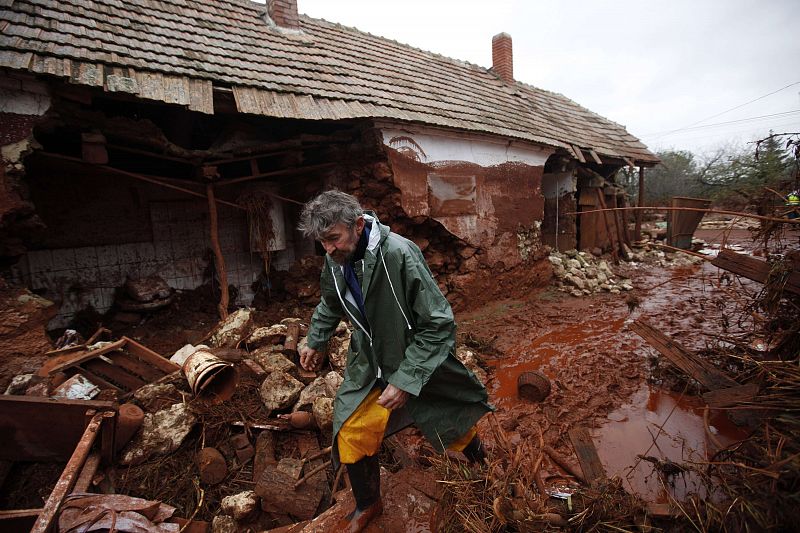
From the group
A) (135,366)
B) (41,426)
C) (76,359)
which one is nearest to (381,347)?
(41,426)

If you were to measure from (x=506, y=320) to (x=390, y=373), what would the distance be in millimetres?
4963

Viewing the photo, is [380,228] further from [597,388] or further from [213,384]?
[597,388]

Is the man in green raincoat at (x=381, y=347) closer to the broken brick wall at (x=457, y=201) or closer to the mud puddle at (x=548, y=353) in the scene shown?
the mud puddle at (x=548, y=353)

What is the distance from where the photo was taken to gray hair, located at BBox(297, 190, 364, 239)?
2.03 metres

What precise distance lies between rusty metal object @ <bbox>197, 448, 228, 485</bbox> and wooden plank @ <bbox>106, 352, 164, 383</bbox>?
133 centimetres

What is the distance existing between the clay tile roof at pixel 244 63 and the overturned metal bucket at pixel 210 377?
297 centimetres

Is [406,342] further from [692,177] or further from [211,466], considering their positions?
[692,177]

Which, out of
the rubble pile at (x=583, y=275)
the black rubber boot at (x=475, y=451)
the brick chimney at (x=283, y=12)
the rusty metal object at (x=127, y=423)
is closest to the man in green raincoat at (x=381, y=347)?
the black rubber boot at (x=475, y=451)

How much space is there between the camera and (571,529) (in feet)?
6.31

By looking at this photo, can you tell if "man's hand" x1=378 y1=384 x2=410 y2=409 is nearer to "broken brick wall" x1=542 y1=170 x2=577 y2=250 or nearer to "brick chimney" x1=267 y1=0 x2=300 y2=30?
"brick chimney" x1=267 y1=0 x2=300 y2=30

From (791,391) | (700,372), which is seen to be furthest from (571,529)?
(700,372)

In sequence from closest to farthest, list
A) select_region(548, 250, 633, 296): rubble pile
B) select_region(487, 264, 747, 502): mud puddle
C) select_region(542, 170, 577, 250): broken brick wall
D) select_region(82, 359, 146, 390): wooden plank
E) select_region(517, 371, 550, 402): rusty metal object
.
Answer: select_region(487, 264, 747, 502): mud puddle → select_region(82, 359, 146, 390): wooden plank → select_region(517, 371, 550, 402): rusty metal object → select_region(548, 250, 633, 296): rubble pile → select_region(542, 170, 577, 250): broken brick wall


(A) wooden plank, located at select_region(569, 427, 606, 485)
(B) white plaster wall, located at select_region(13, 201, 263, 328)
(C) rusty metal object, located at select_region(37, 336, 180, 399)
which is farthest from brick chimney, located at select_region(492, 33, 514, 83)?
(C) rusty metal object, located at select_region(37, 336, 180, 399)

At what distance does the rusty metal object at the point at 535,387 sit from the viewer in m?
4.02
